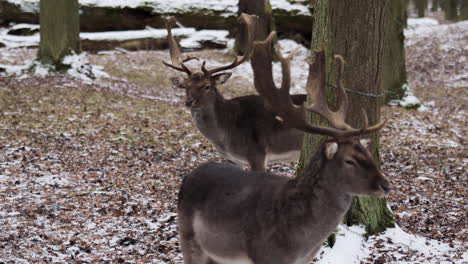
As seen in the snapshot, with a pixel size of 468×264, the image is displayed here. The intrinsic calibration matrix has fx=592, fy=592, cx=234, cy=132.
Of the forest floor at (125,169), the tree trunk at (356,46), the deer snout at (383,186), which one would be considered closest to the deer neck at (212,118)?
the forest floor at (125,169)

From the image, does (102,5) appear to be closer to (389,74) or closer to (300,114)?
(389,74)

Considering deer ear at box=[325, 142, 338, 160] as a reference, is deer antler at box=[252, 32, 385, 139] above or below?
above

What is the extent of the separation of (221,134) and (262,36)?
35.2 feet

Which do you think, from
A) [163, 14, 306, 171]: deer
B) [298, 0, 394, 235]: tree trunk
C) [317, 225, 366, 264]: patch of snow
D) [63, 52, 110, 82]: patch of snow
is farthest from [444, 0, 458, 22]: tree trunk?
[317, 225, 366, 264]: patch of snow

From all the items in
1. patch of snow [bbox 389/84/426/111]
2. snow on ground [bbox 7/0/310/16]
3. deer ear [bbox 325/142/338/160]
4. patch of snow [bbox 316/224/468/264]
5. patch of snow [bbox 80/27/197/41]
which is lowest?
patch of snow [bbox 316/224/468/264]

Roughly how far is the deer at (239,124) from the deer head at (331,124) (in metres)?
3.29

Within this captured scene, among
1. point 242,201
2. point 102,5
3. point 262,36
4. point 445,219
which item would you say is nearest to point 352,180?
point 242,201

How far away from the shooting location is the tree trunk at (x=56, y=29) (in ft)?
47.3

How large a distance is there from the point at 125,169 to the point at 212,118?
164 cm

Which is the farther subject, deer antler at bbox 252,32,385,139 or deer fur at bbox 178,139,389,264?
deer antler at bbox 252,32,385,139

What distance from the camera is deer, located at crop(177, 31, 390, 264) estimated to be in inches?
156

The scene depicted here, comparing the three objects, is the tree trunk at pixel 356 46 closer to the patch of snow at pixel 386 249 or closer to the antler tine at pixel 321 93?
the patch of snow at pixel 386 249

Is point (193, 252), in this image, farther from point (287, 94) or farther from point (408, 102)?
A: point (408, 102)

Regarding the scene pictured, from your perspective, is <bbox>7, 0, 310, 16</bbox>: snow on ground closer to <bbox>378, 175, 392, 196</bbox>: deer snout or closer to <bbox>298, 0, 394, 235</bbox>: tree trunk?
<bbox>298, 0, 394, 235</bbox>: tree trunk
